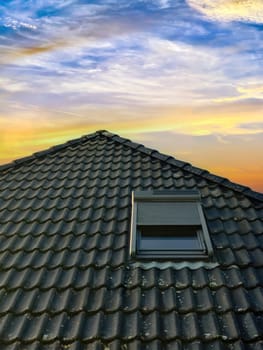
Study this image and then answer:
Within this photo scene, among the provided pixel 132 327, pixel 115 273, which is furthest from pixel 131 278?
pixel 132 327

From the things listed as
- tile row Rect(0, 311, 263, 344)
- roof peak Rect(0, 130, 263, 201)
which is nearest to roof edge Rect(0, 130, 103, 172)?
roof peak Rect(0, 130, 263, 201)

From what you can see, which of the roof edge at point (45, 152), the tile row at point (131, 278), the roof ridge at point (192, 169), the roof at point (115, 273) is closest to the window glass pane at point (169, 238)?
the roof at point (115, 273)

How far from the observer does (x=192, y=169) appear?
734 cm

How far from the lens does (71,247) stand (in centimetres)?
518

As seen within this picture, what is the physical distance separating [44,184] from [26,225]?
56.0 inches

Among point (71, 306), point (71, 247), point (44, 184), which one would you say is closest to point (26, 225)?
point (71, 247)

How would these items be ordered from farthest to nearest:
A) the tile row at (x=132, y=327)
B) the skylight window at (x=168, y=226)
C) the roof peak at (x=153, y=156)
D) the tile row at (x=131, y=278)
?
the roof peak at (x=153, y=156) → the skylight window at (x=168, y=226) → the tile row at (x=131, y=278) → the tile row at (x=132, y=327)

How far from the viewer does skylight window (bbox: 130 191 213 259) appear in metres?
5.01

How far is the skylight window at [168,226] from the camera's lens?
16.4 ft

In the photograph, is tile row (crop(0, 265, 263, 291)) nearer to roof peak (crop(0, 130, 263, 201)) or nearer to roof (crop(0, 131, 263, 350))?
roof (crop(0, 131, 263, 350))

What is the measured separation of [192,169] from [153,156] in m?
0.88

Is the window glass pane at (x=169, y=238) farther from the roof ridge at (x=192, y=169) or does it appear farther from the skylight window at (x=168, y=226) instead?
the roof ridge at (x=192, y=169)

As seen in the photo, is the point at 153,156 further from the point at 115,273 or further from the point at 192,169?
the point at 115,273

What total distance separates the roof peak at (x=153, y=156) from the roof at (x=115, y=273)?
0.03 metres
